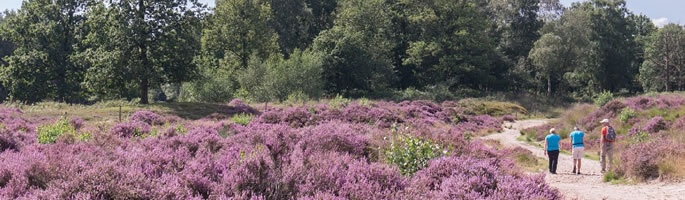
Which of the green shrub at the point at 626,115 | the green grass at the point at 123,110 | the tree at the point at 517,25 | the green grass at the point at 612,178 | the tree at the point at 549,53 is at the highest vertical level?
the tree at the point at 517,25

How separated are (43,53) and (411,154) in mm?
45277

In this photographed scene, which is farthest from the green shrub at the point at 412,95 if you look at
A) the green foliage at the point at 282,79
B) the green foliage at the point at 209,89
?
the green foliage at the point at 209,89

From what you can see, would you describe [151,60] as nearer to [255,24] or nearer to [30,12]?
[255,24]

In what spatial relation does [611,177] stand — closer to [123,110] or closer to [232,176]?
[232,176]

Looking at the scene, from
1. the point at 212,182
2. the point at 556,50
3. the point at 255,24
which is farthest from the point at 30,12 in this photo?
the point at 556,50

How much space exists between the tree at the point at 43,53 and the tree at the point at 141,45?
12426mm

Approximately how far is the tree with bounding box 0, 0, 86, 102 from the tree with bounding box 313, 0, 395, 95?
926 inches

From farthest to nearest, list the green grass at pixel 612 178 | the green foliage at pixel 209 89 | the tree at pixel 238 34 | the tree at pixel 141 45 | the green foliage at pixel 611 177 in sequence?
the tree at pixel 238 34 → the green foliage at pixel 209 89 → the tree at pixel 141 45 → the green foliage at pixel 611 177 → the green grass at pixel 612 178

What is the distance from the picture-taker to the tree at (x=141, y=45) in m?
29.8

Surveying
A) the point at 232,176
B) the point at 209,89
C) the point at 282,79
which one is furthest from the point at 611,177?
the point at 209,89

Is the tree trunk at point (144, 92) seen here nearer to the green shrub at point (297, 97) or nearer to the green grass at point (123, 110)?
the green grass at point (123, 110)

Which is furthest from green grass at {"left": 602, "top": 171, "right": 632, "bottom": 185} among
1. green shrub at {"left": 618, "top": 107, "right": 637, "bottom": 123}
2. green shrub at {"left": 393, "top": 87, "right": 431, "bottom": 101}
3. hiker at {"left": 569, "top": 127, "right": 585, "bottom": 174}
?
green shrub at {"left": 393, "top": 87, "right": 431, "bottom": 101}

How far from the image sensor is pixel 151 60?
102 feet

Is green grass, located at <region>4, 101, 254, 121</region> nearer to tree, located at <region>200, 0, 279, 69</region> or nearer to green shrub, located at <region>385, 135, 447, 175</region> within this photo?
tree, located at <region>200, 0, 279, 69</region>
